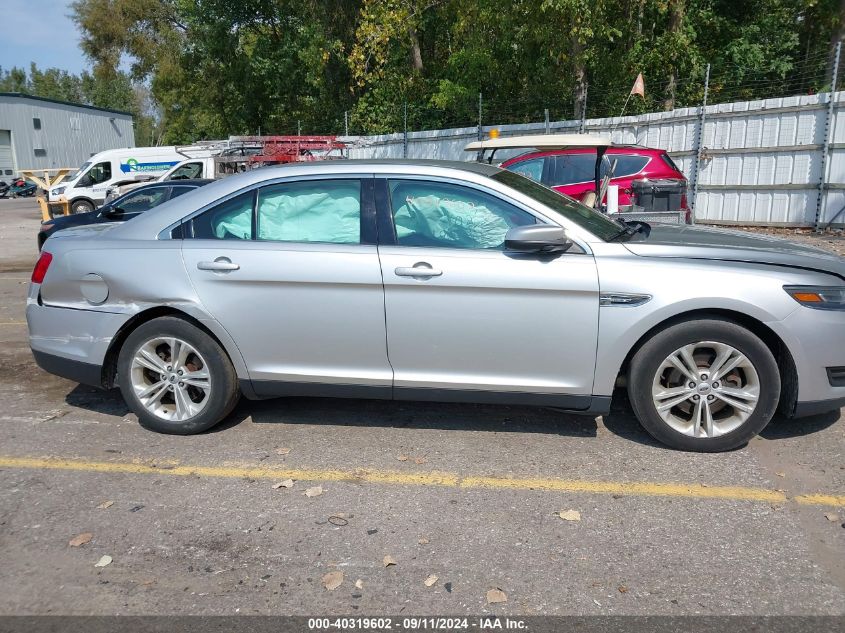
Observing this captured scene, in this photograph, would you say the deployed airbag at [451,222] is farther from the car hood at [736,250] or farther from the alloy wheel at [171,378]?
the alloy wheel at [171,378]

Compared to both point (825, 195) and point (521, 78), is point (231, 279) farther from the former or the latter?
point (521, 78)

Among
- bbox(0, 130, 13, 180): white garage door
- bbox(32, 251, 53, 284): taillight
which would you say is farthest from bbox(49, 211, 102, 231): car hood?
bbox(0, 130, 13, 180): white garage door

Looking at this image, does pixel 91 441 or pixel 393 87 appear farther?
pixel 393 87

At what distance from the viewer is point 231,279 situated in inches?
171

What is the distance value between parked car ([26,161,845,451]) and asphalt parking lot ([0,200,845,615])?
33 centimetres

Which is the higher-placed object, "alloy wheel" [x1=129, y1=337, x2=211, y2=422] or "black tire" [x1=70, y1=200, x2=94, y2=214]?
A: "black tire" [x1=70, y1=200, x2=94, y2=214]

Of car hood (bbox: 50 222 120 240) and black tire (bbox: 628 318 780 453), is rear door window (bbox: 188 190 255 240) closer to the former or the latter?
car hood (bbox: 50 222 120 240)

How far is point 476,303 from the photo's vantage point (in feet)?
13.3

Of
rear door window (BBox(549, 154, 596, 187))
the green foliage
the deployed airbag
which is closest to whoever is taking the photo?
the deployed airbag

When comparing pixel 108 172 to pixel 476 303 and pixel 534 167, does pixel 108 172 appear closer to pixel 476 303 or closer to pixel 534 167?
pixel 534 167

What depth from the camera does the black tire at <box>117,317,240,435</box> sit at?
442 centimetres

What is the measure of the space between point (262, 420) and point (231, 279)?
1083 mm

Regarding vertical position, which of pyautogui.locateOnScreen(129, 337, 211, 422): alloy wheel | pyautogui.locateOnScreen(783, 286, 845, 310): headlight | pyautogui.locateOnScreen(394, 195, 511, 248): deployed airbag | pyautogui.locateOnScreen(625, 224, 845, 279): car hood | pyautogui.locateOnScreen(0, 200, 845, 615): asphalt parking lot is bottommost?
pyautogui.locateOnScreen(0, 200, 845, 615): asphalt parking lot

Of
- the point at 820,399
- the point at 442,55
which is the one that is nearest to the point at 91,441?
the point at 820,399
